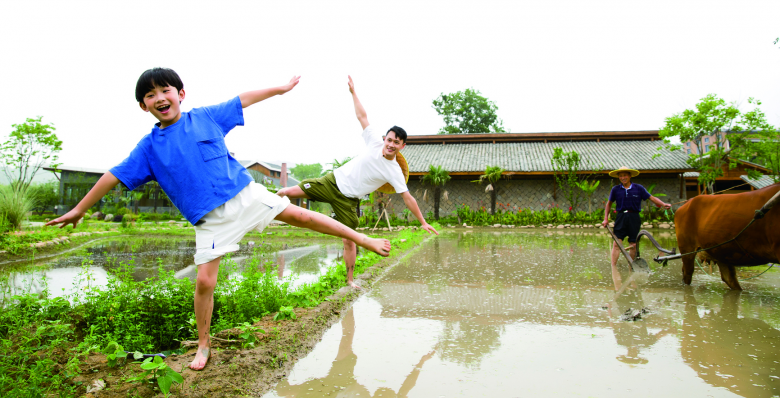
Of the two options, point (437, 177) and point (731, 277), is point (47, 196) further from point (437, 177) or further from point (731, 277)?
point (731, 277)

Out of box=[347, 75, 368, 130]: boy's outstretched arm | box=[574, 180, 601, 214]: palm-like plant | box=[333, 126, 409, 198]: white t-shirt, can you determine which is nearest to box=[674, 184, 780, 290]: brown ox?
box=[333, 126, 409, 198]: white t-shirt

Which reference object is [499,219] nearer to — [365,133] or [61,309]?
[365,133]

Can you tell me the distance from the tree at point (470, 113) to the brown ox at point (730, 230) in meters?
33.1

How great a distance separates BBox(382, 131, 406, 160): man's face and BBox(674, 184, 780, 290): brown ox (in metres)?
3.42

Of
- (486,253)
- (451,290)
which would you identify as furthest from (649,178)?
(451,290)

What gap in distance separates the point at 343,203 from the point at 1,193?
11.2 m

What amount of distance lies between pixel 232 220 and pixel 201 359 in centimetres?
84

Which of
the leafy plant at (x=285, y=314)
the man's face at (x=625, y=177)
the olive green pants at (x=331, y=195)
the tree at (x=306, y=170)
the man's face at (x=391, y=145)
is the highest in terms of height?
the tree at (x=306, y=170)

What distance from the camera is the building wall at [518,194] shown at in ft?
68.0

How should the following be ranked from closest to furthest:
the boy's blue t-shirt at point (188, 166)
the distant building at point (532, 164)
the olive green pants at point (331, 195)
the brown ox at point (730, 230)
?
the boy's blue t-shirt at point (188, 166) → the brown ox at point (730, 230) → the olive green pants at point (331, 195) → the distant building at point (532, 164)

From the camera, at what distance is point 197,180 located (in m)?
2.39

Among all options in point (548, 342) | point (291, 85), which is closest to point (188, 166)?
point (291, 85)

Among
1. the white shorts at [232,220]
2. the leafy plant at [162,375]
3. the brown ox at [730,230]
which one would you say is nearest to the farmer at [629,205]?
the brown ox at [730,230]

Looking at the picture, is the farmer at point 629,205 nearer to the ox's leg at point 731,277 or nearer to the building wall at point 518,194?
the ox's leg at point 731,277
